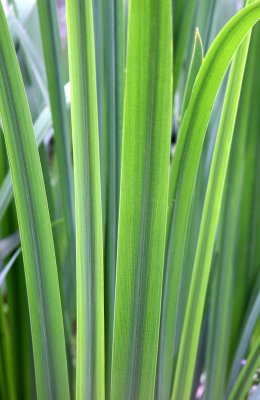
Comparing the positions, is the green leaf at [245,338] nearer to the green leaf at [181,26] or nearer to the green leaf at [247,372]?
the green leaf at [247,372]

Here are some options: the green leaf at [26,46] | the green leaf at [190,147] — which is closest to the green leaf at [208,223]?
the green leaf at [190,147]

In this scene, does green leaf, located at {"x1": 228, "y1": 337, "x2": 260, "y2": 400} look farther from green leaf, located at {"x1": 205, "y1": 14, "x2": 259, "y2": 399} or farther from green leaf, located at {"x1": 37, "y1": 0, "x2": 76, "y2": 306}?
green leaf, located at {"x1": 37, "y1": 0, "x2": 76, "y2": 306}

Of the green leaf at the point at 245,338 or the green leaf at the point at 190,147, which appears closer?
the green leaf at the point at 190,147

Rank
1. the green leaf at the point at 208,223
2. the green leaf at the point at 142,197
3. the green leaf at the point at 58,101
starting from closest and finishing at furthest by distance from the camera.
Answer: the green leaf at the point at 142,197
the green leaf at the point at 208,223
the green leaf at the point at 58,101

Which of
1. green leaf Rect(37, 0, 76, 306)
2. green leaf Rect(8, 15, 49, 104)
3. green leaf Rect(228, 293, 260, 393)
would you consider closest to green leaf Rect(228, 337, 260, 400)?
green leaf Rect(228, 293, 260, 393)

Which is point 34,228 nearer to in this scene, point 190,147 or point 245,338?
point 190,147

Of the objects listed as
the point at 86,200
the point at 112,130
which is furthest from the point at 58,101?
the point at 86,200
